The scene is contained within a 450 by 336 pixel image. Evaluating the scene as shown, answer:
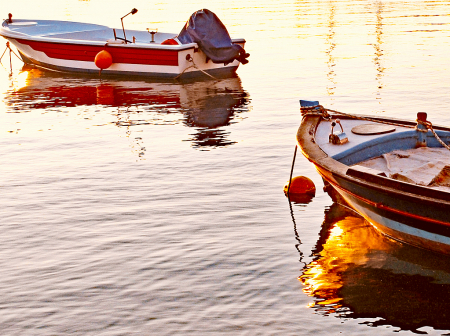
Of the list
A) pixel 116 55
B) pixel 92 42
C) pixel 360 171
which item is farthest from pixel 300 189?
pixel 92 42

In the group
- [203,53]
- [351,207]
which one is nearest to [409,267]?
[351,207]

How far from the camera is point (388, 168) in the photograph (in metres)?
8.55

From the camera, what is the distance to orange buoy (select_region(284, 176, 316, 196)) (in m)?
10.0

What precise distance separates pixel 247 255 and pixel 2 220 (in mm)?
3669

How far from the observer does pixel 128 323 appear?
21.3 ft

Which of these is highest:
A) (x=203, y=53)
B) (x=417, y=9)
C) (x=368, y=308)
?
(x=417, y=9)

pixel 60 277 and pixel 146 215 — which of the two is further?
pixel 146 215

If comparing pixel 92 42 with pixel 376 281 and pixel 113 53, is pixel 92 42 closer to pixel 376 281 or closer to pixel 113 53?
pixel 113 53

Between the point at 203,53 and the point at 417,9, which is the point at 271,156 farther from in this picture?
the point at 417,9

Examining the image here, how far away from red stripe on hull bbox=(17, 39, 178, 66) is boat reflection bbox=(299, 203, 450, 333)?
466 inches

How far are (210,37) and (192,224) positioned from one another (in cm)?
1123

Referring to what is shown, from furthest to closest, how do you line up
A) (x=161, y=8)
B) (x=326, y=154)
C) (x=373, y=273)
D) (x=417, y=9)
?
(x=161, y=8) → (x=417, y=9) → (x=326, y=154) → (x=373, y=273)

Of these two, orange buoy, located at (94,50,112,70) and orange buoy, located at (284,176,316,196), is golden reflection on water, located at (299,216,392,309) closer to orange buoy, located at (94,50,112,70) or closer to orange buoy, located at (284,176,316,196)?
orange buoy, located at (284,176,316,196)

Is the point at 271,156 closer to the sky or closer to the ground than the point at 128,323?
closer to the sky
